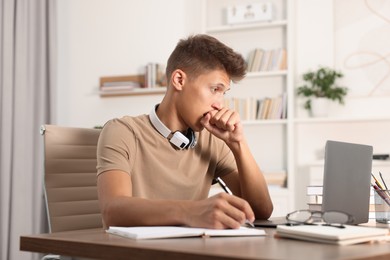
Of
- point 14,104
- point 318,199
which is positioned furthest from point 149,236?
point 14,104

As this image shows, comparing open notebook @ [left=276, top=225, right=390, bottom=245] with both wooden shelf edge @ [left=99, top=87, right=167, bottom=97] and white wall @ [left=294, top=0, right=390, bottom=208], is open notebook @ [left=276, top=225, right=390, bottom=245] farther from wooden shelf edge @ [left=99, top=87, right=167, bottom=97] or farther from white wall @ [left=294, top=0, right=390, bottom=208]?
wooden shelf edge @ [left=99, top=87, right=167, bottom=97]

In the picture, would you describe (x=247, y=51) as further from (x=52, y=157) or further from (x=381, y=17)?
(x=52, y=157)

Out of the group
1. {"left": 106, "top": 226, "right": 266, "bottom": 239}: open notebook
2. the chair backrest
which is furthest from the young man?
{"left": 106, "top": 226, "right": 266, "bottom": 239}: open notebook

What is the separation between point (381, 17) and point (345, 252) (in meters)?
3.70

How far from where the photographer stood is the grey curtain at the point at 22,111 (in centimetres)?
415

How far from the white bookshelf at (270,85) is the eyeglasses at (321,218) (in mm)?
3001

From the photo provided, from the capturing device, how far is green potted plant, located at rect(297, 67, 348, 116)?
4246mm

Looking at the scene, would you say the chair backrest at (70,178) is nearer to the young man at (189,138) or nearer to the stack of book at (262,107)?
the young man at (189,138)

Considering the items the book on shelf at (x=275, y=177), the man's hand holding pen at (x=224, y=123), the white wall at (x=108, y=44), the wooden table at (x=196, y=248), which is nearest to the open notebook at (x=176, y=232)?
the wooden table at (x=196, y=248)

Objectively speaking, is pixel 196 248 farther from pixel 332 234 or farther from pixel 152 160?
pixel 152 160

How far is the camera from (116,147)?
1659 mm

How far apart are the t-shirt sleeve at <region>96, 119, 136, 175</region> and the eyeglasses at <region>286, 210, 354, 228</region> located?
1.76 feet

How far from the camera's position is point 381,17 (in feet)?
14.0

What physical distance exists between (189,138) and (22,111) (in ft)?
9.15
